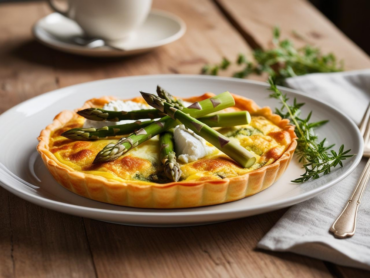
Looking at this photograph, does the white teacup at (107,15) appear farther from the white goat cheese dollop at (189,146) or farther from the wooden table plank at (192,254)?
the wooden table plank at (192,254)

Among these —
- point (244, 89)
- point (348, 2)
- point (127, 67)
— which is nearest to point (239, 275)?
point (244, 89)

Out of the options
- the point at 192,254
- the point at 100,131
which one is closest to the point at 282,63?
the point at 100,131

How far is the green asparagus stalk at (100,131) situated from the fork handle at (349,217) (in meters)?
1.15

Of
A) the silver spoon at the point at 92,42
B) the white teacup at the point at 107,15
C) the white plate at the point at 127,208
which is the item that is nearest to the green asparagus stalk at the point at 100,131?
the white plate at the point at 127,208

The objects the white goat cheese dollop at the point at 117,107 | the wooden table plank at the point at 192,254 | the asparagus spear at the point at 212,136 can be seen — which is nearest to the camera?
the wooden table plank at the point at 192,254

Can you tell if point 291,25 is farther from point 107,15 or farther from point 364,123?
point 364,123

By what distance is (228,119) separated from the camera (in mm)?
2768

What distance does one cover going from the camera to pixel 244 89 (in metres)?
3.57

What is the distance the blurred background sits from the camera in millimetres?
8375

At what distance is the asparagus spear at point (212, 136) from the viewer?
2.47 meters

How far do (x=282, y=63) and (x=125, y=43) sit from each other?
62.8 inches

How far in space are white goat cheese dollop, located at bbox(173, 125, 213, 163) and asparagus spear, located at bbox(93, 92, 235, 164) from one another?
11 cm

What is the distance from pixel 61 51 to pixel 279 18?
2.62 meters

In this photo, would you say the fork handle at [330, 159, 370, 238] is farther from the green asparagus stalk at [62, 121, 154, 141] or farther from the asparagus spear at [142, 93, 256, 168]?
the green asparagus stalk at [62, 121, 154, 141]
